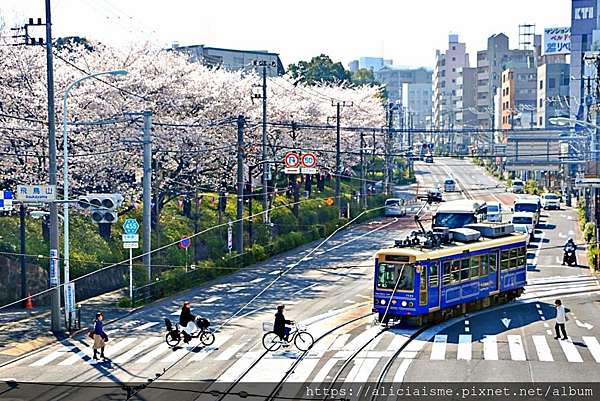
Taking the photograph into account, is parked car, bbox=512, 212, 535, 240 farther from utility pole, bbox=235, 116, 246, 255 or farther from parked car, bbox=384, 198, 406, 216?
utility pole, bbox=235, 116, 246, 255

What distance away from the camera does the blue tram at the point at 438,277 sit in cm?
2752

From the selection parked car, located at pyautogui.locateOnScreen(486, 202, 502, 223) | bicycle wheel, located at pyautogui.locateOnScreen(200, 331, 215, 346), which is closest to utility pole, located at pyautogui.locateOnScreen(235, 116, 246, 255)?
bicycle wheel, located at pyautogui.locateOnScreen(200, 331, 215, 346)

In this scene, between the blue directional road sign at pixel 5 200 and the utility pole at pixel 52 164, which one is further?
the blue directional road sign at pixel 5 200

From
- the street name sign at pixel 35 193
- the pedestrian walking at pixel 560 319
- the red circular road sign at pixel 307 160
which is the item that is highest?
the red circular road sign at pixel 307 160

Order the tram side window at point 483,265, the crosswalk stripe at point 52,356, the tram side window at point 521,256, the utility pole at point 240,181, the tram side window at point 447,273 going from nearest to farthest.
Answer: the crosswalk stripe at point 52,356 < the tram side window at point 447,273 < the tram side window at point 483,265 < the tram side window at point 521,256 < the utility pole at point 240,181

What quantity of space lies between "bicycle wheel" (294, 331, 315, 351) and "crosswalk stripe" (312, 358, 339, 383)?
5.74 ft

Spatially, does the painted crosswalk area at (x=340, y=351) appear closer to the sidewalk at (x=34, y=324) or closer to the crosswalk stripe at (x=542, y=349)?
the crosswalk stripe at (x=542, y=349)

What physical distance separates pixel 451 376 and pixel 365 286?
17617 mm

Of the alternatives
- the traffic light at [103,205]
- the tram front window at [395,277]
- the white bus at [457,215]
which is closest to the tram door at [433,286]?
the tram front window at [395,277]

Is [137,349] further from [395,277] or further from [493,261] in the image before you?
[493,261]

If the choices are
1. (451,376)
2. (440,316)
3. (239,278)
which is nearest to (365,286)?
(239,278)

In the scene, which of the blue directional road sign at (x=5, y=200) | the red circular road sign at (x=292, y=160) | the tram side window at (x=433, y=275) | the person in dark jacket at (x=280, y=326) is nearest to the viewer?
the person in dark jacket at (x=280, y=326)

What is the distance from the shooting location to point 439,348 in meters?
25.1

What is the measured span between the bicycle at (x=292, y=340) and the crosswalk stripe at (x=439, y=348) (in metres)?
3.45
